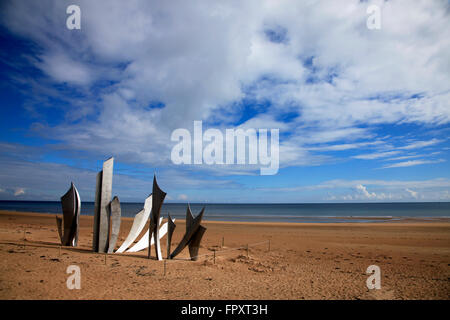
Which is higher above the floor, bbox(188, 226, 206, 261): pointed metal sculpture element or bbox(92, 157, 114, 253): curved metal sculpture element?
bbox(92, 157, 114, 253): curved metal sculpture element

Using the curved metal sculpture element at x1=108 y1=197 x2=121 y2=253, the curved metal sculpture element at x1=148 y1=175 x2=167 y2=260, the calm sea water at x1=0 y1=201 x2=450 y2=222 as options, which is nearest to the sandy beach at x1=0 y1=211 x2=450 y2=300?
the curved metal sculpture element at x1=108 y1=197 x2=121 y2=253

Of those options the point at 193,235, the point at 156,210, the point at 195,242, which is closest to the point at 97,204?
the point at 156,210

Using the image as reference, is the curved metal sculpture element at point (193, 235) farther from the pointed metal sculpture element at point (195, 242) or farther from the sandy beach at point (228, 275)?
the sandy beach at point (228, 275)

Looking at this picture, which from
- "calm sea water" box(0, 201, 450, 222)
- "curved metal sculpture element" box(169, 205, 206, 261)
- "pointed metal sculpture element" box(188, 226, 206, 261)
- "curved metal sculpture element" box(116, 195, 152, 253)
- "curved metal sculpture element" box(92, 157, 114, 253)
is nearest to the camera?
"curved metal sculpture element" box(169, 205, 206, 261)

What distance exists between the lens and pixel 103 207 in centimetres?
1119

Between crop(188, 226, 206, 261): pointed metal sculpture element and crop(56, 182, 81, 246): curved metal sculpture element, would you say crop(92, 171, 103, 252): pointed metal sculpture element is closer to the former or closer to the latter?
A: crop(56, 182, 81, 246): curved metal sculpture element

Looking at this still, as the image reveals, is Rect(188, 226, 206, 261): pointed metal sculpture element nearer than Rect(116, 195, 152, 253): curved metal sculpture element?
Yes

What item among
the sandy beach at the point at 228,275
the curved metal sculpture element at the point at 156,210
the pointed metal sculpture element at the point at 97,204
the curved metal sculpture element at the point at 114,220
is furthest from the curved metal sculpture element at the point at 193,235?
the pointed metal sculpture element at the point at 97,204

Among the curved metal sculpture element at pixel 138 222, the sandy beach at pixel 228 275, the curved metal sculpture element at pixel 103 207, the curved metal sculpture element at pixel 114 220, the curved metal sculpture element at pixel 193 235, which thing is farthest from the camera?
the curved metal sculpture element at pixel 138 222

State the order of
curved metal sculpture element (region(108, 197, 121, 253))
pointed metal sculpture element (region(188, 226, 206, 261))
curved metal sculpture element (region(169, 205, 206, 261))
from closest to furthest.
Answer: curved metal sculpture element (region(169, 205, 206, 261))
pointed metal sculpture element (region(188, 226, 206, 261))
curved metal sculpture element (region(108, 197, 121, 253))

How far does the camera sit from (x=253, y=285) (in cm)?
763

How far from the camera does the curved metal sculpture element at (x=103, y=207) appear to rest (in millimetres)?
11188

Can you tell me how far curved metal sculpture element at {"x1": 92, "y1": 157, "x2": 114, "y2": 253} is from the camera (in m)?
11.2
